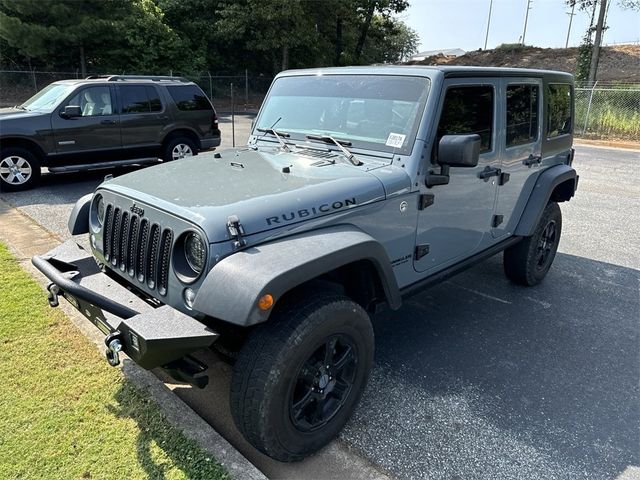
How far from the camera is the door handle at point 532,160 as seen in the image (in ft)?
13.6

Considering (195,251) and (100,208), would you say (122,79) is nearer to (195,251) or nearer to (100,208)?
(100,208)

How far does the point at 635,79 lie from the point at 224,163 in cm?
3571

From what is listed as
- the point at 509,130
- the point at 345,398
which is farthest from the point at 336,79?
the point at 345,398

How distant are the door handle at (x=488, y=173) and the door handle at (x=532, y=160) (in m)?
0.53

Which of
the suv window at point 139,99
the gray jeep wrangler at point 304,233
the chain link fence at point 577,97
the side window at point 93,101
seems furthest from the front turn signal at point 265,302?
the chain link fence at point 577,97

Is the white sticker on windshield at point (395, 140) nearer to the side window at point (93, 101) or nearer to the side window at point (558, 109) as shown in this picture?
the side window at point (558, 109)

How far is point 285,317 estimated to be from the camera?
7.50 ft

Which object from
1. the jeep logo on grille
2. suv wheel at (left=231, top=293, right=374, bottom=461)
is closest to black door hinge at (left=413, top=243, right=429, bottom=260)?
suv wheel at (left=231, top=293, right=374, bottom=461)

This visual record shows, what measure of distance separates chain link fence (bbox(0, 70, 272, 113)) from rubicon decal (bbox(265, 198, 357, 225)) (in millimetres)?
16602

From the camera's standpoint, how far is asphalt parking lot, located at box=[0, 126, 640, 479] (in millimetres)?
2570

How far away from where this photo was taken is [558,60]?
35.5 meters

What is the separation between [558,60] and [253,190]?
3966 centimetres

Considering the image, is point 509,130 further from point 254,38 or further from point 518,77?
point 254,38

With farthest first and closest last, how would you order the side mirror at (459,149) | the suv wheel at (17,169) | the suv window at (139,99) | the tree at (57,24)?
the tree at (57,24) → the suv window at (139,99) → the suv wheel at (17,169) → the side mirror at (459,149)
